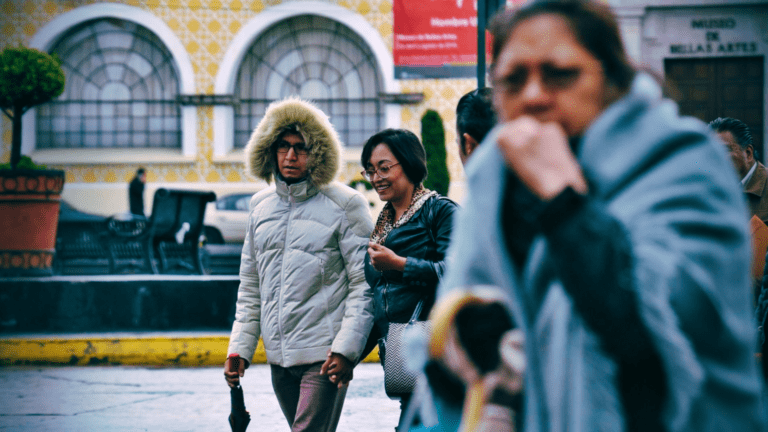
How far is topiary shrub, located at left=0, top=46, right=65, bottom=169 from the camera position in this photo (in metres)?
8.64

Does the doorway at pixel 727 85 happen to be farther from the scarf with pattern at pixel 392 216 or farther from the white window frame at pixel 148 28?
the scarf with pattern at pixel 392 216

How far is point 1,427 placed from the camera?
4.90m

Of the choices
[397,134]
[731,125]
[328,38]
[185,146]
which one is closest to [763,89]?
[328,38]

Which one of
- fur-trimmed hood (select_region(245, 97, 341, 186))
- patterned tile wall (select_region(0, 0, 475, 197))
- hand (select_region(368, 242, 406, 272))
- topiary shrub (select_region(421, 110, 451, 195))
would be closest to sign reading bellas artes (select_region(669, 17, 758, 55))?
patterned tile wall (select_region(0, 0, 475, 197))

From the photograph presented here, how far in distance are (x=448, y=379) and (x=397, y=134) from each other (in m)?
2.18

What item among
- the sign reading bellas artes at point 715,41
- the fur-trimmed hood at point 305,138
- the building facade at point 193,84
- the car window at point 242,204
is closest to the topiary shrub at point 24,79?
the fur-trimmed hood at point 305,138

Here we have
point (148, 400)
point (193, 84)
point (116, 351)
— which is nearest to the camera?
point (148, 400)

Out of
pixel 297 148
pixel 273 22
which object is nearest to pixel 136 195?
pixel 273 22

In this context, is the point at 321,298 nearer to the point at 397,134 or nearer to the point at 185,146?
the point at 397,134

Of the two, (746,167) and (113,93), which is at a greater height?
(113,93)

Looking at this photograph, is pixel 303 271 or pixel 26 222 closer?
pixel 303 271

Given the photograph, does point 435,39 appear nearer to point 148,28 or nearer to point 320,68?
point 320,68

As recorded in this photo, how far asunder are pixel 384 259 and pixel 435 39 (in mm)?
10055

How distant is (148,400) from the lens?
18.5ft
